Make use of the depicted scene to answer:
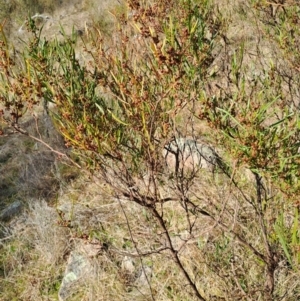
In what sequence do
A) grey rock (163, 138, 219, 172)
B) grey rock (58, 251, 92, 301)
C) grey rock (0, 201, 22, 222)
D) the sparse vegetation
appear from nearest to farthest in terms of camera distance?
the sparse vegetation
grey rock (163, 138, 219, 172)
grey rock (58, 251, 92, 301)
grey rock (0, 201, 22, 222)

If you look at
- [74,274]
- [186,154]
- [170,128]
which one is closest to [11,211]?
[74,274]

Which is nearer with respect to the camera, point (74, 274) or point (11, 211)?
point (74, 274)

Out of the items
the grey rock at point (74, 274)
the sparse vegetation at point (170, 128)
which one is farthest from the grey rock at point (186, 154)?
the grey rock at point (74, 274)

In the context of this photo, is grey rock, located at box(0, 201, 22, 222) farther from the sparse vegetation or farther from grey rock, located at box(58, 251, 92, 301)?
the sparse vegetation

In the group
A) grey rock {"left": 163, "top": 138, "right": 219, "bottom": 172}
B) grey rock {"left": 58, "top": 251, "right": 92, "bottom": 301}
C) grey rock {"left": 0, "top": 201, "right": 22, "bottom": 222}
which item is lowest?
grey rock {"left": 0, "top": 201, "right": 22, "bottom": 222}

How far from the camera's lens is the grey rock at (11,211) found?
5152mm

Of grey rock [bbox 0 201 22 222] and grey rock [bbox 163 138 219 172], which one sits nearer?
grey rock [bbox 163 138 219 172]

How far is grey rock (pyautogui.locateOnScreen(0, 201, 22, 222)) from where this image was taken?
5152 millimetres

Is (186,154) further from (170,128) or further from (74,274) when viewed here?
(170,128)

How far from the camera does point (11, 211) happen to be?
17.2ft

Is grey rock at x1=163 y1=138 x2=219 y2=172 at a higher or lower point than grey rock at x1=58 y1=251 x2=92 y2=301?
higher

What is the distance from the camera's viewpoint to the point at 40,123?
8211mm

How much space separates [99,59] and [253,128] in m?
0.75

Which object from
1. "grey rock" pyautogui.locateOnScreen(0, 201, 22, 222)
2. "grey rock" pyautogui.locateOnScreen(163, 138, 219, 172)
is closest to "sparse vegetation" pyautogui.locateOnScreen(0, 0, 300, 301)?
"grey rock" pyautogui.locateOnScreen(163, 138, 219, 172)
